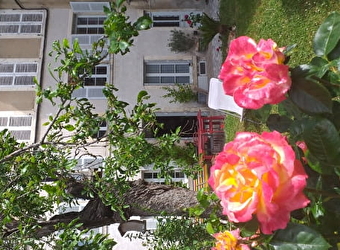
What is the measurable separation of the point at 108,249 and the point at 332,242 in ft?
5.30

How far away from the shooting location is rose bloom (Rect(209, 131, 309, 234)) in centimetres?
95

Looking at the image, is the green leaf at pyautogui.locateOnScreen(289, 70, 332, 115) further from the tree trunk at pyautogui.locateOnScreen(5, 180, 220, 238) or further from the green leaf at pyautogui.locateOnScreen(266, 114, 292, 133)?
the tree trunk at pyautogui.locateOnScreen(5, 180, 220, 238)

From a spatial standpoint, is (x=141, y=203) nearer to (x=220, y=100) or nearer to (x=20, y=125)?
(x=220, y=100)

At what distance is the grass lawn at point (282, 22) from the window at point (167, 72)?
224cm

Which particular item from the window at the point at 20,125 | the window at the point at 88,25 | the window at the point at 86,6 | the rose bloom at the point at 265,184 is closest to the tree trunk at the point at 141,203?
the rose bloom at the point at 265,184

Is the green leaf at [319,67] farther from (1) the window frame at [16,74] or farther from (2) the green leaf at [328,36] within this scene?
(1) the window frame at [16,74]

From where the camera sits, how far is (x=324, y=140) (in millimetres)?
1117

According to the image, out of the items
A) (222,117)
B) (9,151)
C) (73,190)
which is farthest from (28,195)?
(222,117)

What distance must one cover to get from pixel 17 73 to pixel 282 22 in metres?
6.88

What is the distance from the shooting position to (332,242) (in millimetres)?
1214

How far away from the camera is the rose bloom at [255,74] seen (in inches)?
42.9

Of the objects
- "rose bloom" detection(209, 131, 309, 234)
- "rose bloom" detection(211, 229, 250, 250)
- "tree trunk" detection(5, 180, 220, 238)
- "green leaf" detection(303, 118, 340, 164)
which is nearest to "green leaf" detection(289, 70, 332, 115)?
"green leaf" detection(303, 118, 340, 164)

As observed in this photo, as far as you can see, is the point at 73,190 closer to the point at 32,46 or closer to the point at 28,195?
the point at 28,195

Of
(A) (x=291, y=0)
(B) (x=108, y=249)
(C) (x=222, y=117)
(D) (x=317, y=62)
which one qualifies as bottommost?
(B) (x=108, y=249)
